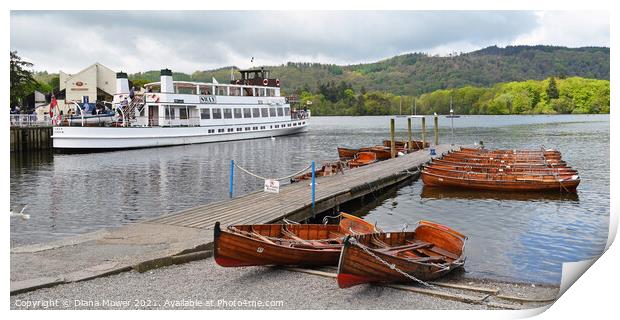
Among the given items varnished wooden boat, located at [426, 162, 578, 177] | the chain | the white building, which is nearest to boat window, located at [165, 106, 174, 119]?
the white building

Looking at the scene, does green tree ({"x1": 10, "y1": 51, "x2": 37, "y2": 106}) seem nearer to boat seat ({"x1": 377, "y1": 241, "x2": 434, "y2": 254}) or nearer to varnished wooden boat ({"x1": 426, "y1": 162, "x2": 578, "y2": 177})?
varnished wooden boat ({"x1": 426, "y1": 162, "x2": 578, "y2": 177})

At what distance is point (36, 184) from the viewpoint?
78.7 feet

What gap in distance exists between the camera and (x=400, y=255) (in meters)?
9.71

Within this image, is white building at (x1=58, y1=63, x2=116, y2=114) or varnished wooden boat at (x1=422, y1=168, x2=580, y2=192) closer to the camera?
varnished wooden boat at (x1=422, y1=168, x2=580, y2=192)

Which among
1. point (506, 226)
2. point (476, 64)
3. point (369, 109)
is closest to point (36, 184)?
point (506, 226)

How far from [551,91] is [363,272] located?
8825cm

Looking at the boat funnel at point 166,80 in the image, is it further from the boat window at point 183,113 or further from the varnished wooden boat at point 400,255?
the varnished wooden boat at point 400,255

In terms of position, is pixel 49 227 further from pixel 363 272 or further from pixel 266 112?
pixel 266 112

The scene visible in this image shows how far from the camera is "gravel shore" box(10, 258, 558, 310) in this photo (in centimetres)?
726

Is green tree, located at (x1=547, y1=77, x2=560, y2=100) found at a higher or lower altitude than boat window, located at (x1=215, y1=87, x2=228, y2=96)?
higher

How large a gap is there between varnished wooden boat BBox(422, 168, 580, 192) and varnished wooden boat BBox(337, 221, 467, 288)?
11495 mm

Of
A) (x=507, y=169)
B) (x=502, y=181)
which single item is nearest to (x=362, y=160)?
(x=507, y=169)

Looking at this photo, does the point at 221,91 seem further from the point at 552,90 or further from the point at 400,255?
the point at 552,90

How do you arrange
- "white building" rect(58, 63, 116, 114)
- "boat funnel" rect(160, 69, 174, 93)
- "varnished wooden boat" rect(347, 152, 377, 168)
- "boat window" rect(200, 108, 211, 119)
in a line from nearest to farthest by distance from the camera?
"varnished wooden boat" rect(347, 152, 377, 168) → "boat funnel" rect(160, 69, 174, 93) → "boat window" rect(200, 108, 211, 119) → "white building" rect(58, 63, 116, 114)
